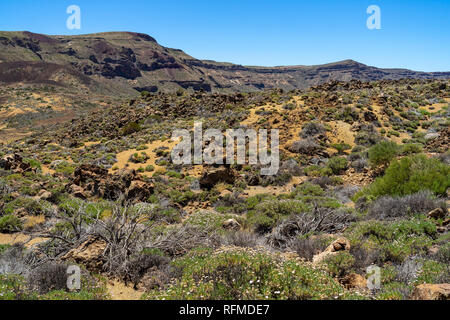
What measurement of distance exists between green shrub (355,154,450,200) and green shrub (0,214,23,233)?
10.0m

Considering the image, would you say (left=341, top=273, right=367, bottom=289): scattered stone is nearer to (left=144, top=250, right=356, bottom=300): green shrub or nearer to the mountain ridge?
(left=144, top=250, right=356, bottom=300): green shrub

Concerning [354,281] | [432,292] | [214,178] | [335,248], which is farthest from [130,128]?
[432,292]

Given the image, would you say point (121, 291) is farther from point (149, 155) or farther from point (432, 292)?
point (149, 155)

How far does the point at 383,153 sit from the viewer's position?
423 inches

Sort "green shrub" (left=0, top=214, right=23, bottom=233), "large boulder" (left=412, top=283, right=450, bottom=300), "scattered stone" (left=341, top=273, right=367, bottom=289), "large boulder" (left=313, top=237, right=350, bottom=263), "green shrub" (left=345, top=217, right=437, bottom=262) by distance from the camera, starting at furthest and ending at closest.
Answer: "green shrub" (left=0, top=214, right=23, bottom=233) → "large boulder" (left=313, top=237, right=350, bottom=263) → "green shrub" (left=345, top=217, right=437, bottom=262) → "scattered stone" (left=341, top=273, right=367, bottom=289) → "large boulder" (left=412, top=283, right=450, bottom=300)

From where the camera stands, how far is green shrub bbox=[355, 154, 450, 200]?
6656 millimetres

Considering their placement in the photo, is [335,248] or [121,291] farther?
[335,248]

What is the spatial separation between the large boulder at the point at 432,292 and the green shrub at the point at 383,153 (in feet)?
29.6

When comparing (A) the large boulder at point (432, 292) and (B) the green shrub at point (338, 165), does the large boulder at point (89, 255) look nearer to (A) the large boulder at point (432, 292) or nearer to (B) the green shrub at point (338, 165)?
(A) the large boulder at point (432, 292)

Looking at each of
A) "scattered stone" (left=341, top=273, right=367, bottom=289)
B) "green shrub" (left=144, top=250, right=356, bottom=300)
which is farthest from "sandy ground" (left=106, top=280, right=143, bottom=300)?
"scattered stone" (left=341, top=273, right=367, bottom=289)

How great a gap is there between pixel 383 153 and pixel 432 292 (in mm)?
9233

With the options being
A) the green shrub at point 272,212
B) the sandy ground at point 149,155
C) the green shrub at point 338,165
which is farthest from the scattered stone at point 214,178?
the green shrub at point 338,165

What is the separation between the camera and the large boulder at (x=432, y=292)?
8.58ft
